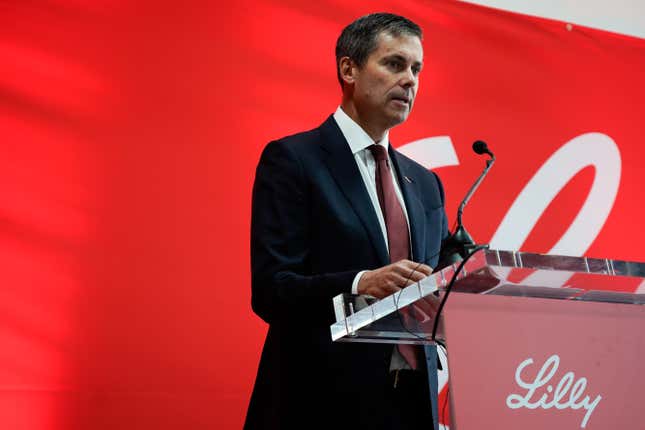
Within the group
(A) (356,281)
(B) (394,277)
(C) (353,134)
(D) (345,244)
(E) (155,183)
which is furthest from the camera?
(E) (155,183)

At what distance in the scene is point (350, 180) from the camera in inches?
64.2

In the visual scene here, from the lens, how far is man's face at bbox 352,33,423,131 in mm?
1807

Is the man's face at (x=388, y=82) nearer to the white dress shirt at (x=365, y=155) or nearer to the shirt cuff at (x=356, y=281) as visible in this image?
the white dress shirt at (x=365, y=155)

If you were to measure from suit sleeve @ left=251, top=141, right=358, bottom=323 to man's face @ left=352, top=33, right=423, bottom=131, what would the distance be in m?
0.26

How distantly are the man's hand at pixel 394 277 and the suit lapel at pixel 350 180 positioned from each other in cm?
32

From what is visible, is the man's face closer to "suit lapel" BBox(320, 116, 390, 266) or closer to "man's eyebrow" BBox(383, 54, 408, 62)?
"man's eyebrow" BBox(383, 54, 408, 62)

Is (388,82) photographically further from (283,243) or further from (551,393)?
(551,393)

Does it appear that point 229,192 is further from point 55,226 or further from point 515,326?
point 515,326

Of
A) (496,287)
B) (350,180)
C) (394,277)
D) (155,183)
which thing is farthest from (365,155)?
(155,183)

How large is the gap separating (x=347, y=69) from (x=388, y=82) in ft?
0.47

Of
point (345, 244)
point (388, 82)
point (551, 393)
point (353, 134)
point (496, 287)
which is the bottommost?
point (551, 393)

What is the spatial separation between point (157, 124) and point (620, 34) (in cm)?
211

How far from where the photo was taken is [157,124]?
2.47m

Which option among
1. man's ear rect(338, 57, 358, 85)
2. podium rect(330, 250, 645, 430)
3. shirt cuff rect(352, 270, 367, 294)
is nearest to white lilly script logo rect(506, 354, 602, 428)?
podium rect(330, 250, 645, 430)
